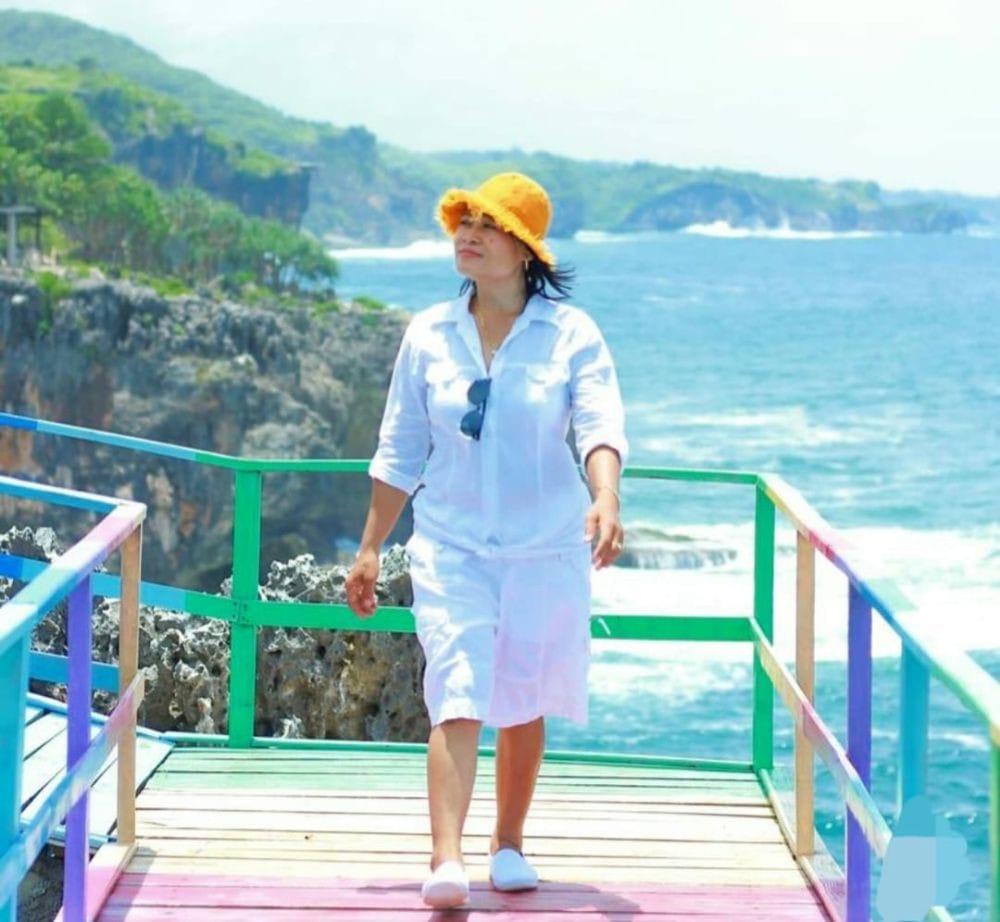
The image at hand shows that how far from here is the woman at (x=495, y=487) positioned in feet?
12.8

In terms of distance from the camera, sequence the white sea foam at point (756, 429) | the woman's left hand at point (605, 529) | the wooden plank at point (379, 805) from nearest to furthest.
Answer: the woman's left hand at point (605, 529) < the wooden plank at point (379, 805) < the white sea foam at point (756, 429)

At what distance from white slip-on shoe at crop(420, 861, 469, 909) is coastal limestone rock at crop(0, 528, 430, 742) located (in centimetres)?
314

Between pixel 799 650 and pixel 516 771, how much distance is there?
0.75 m

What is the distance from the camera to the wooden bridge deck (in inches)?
166

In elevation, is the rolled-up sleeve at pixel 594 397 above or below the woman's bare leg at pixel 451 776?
above

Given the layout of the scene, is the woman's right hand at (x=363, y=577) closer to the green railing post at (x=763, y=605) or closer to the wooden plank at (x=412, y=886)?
the wooden plank at (x=412, y=886)

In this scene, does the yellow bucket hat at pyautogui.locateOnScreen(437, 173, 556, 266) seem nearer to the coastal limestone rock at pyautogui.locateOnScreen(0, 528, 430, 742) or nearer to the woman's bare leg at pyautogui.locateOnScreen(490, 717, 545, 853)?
the woman's bare leg at pyautogui.locateOnScreen(490, 717, 545, 853)

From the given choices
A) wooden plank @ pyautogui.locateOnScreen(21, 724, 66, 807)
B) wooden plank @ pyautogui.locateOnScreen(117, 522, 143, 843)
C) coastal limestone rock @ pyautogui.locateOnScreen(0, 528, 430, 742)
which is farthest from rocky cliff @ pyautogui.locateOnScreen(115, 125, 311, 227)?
wooden plank @ pyautogui.locateOnScreen(117, 522, 143, 843)

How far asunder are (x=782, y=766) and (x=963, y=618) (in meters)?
39.0

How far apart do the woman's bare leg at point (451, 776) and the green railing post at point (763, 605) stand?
1.43m

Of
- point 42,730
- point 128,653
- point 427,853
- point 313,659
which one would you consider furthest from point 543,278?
point 313,659

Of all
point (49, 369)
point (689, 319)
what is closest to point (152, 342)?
point (49, 369)

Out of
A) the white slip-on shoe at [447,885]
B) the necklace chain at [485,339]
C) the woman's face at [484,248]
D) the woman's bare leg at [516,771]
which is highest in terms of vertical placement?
the woman's face at [484,248]

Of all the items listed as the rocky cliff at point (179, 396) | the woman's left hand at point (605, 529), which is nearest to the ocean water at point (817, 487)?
the woman's left hand at point (605, 529)
